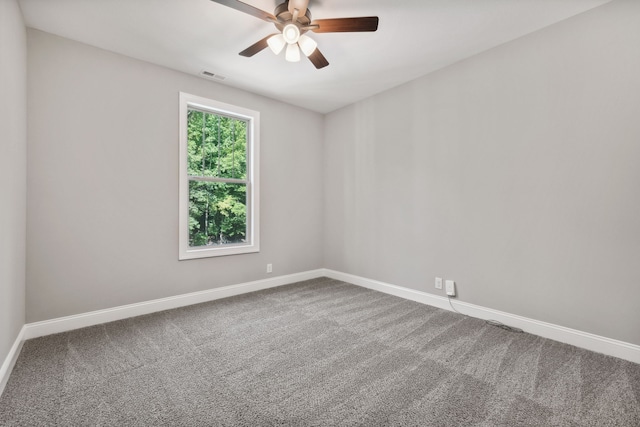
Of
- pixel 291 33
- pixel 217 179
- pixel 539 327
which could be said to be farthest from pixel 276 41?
pixel 539 327

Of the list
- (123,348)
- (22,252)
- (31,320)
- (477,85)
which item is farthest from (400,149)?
(31,320)

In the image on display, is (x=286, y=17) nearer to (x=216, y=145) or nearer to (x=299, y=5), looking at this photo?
(x=299, y=5)

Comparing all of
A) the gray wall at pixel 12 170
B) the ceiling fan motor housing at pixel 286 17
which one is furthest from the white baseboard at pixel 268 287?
the ceiling fan motor housing at pixel 286 17

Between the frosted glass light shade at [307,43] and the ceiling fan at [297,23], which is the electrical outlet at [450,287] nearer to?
the ceiling fan at [297,23]

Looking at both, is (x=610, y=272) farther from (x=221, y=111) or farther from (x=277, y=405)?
(x=221, y=111)

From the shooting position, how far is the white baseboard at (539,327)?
2.13 meters

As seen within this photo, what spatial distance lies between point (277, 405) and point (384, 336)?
3.95 feet

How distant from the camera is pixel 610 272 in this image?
220 cm

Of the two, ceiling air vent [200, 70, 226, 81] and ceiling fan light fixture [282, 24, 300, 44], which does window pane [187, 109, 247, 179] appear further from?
ceiling fan light fixture [282, 24, 300, 44]

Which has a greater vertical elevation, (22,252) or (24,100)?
(24,100)

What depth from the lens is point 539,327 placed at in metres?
2.51

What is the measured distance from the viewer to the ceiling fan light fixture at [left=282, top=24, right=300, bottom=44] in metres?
2.15

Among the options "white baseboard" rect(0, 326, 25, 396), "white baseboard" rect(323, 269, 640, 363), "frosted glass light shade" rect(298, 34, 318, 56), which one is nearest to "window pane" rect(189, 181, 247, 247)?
"white baseboard" rect(0, 326, 25, 396)

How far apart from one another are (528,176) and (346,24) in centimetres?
207
